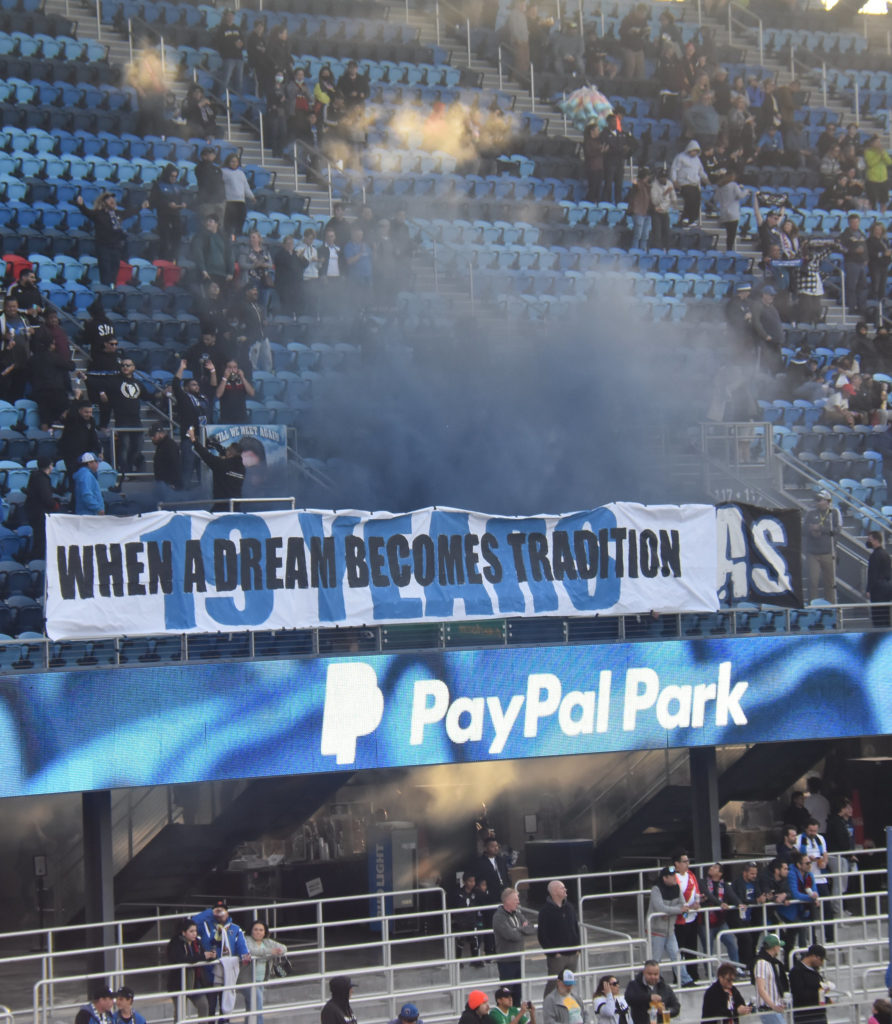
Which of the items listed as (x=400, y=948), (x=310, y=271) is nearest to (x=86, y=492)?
(x=400, y=948)

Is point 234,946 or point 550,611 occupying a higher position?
point 550,611

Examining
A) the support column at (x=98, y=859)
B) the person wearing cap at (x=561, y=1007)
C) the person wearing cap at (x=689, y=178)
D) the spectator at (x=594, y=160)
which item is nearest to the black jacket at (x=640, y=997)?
the person wearing cap at (x=561, y=1007)

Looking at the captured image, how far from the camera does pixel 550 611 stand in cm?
1600

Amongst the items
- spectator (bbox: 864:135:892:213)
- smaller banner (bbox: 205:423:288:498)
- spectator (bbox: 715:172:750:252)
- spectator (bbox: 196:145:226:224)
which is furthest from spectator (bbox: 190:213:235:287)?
spectator (bbox: 864:135:892:213)

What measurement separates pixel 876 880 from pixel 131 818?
803 centimetres

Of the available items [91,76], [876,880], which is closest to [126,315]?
[91,76]

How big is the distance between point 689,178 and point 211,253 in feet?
31.5

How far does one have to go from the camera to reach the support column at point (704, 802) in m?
17.5

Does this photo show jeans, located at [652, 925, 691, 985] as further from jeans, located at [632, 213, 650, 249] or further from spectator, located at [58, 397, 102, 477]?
jeans, located at [632, 213, 650, 249]

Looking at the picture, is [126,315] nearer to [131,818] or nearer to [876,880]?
[131,818]

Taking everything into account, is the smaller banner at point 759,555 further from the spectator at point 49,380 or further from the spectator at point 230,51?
the spectator at point 230,51

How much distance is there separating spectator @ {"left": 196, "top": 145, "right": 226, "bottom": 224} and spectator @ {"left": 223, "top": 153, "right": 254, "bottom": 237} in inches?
7.3

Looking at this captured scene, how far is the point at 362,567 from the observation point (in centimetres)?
1527

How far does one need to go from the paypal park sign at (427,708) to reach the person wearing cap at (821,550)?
1.20 m
